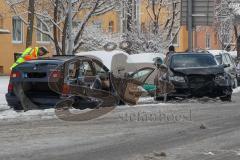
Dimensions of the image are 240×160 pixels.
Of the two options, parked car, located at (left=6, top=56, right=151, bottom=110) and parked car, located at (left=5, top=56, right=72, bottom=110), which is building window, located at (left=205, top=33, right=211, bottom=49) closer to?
parked car, located at (left=6, top=56, right=151, bottom=110)

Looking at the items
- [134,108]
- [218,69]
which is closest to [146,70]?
[218,69]

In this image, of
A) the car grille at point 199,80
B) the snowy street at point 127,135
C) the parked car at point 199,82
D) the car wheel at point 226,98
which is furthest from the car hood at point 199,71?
the snowy street at point 127,135

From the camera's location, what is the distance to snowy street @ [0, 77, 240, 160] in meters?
9.32

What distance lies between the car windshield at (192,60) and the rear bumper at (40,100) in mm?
5756

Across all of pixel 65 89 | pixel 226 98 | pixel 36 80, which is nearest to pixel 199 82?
pixel 226 98

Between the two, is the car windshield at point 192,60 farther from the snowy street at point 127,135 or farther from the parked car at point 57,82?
the parked car at point 57,82

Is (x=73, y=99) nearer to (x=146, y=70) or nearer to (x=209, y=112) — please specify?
(x=209, y=112)

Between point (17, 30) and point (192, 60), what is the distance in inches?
887

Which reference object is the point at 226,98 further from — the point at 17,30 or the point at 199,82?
the point at 17,30

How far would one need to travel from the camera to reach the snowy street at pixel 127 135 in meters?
9.32

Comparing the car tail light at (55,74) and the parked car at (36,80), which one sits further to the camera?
the parked car at (36,80)

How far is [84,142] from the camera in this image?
10320 millimetres

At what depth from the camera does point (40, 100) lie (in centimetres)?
1432

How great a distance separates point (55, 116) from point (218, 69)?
20.9 feet
